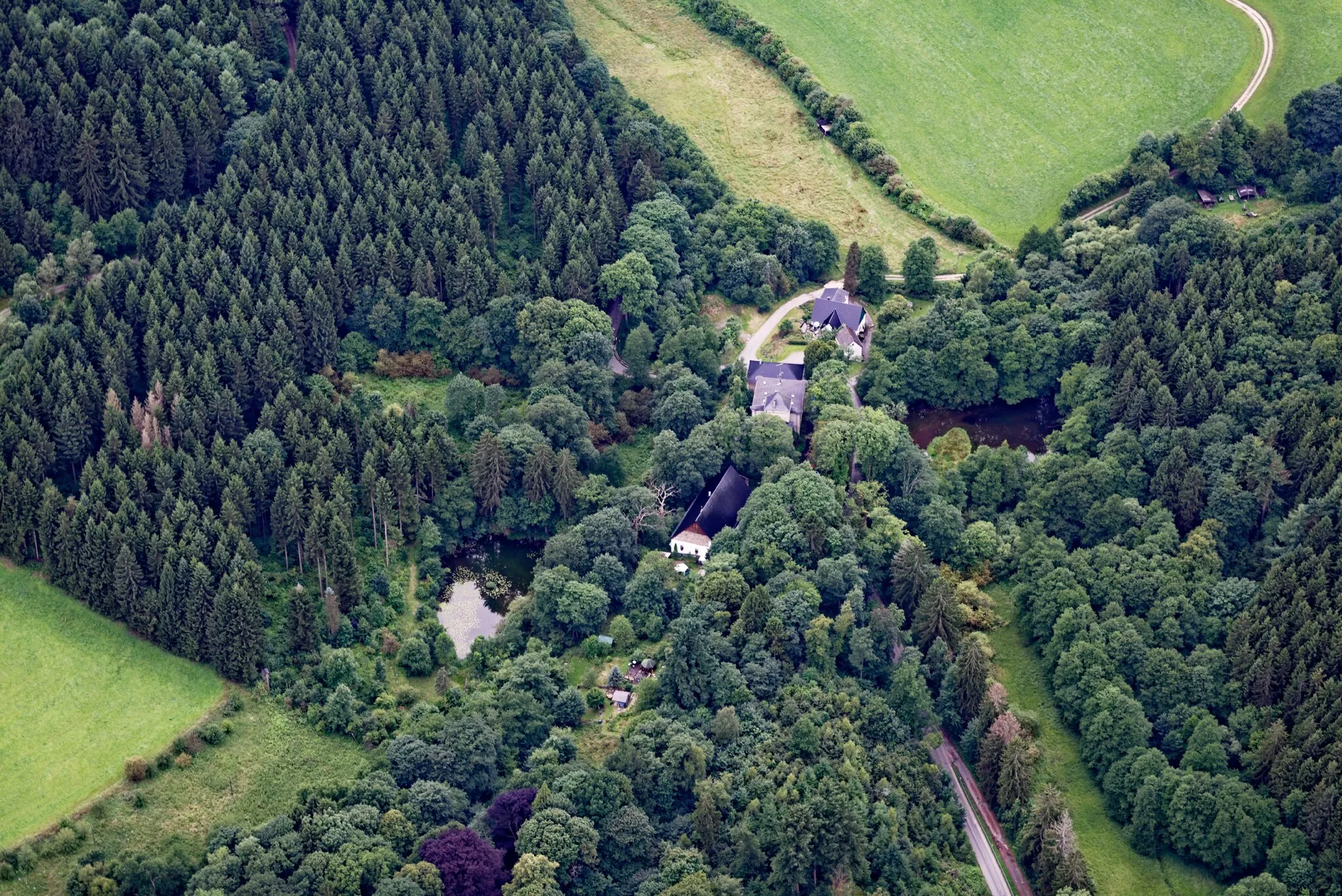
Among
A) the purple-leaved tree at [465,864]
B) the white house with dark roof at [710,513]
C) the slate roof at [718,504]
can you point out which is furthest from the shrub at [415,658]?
the slate roof at [718,504]

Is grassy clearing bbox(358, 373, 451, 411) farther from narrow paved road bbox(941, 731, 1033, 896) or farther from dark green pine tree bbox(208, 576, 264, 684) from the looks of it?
narrow paved road bbox(941, 731, 1033, 896)

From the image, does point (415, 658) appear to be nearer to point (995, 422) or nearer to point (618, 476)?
point (618, 476)

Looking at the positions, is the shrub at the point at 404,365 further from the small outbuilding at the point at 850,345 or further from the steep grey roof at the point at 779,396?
the small outbuilding at the point at 850,345

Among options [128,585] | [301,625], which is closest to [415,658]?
[301,625]

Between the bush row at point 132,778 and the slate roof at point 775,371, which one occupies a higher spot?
the slate roof at point 775,371

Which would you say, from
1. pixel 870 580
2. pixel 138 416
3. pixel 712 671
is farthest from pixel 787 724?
pixel 138 416

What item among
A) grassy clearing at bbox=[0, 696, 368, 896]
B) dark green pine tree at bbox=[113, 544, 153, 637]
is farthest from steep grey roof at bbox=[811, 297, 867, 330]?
dark green pine tree at bbox=[113, 544, 153, 637]

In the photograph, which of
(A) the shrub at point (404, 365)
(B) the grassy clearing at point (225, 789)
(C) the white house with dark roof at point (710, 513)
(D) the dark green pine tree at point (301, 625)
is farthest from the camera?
(A) the shrub at point (404, 365)

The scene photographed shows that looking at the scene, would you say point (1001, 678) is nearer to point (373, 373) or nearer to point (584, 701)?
point (584, 701)
